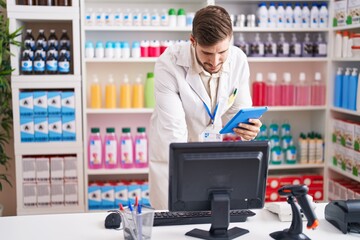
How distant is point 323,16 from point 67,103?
7.31 feet

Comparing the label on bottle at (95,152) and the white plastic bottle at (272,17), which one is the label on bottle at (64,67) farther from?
the white plastic bottle at (272,17)

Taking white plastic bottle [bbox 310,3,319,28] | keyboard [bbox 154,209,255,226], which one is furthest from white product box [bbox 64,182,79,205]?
white plastic bottle [bbox 310,3,319,28]

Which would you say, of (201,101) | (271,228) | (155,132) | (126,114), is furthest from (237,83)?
(126,114)

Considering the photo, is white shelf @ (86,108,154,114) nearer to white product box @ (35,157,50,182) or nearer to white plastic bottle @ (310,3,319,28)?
white product box @ (35,157,50,182)

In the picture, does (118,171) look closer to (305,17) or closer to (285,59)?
(285,59)

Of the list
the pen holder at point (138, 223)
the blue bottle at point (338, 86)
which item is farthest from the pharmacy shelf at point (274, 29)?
the pen holder at point (138, 223)

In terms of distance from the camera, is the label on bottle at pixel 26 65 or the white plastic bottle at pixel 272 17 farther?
the white plastic bottle at pixel 272 17

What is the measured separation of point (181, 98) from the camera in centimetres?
246

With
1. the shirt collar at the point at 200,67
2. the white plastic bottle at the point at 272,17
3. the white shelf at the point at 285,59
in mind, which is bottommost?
the shirt collar at the point at 200,67

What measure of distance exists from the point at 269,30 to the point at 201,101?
173 cm

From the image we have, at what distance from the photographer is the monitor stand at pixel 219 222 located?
176cm

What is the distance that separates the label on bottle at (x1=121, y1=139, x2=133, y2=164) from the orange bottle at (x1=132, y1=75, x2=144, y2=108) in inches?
12.1

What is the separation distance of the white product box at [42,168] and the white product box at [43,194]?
5 cm

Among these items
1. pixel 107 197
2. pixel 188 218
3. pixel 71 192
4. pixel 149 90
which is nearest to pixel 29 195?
pixel 71 192
